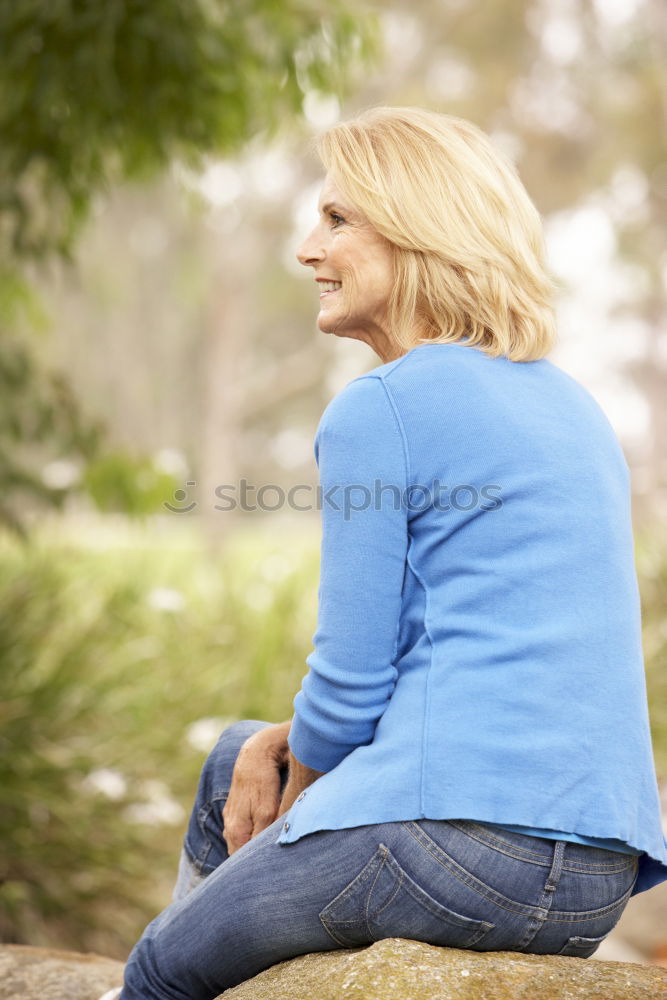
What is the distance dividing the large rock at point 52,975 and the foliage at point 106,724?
1.38 m

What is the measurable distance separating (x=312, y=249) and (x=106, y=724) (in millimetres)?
3107

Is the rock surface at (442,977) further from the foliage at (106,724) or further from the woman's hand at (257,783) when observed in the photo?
the foliage at (106,724)

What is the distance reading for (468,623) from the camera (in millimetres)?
1584

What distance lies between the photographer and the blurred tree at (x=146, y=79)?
12.2ft

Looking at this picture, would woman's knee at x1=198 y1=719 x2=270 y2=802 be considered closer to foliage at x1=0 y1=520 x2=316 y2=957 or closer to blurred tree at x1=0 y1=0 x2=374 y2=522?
foliage at x1=0 y1=520 x2=316 y2=957

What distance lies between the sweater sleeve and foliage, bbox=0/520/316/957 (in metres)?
2.45

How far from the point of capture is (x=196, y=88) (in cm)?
396

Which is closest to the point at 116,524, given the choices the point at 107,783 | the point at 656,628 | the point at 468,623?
the point at 107,783

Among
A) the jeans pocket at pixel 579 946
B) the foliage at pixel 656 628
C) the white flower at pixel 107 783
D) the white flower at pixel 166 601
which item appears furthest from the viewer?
the foliage at pixel 656 628

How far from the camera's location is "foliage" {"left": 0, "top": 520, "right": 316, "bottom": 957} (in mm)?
3912

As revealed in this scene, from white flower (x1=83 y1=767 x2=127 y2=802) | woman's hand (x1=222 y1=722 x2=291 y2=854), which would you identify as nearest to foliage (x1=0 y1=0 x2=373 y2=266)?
white flower (x1=83 y1=767 x2=127 y2=802)

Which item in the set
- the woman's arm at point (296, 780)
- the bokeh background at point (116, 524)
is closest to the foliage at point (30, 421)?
the bokeh background at point (116, 524)

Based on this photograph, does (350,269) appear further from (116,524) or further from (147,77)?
(116,524)

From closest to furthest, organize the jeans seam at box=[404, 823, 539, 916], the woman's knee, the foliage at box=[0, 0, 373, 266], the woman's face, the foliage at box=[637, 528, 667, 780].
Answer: the jeans seam at box=[404, 823, 539, 916], the woman's face, the woman's knee, the foliage at box=[0, 0, 373, 266], the foliage at box=[637, 528, 667, 780]
